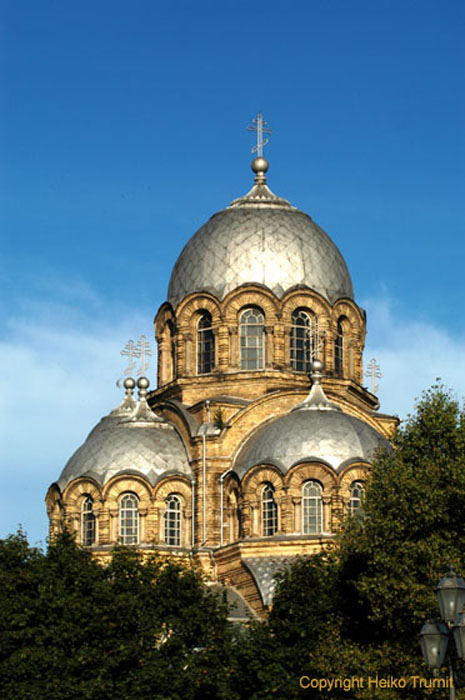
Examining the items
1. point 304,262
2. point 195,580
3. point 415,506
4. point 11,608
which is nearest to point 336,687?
point 415,506

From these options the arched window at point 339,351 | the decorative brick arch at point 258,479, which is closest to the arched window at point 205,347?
the arched window at point 339,351

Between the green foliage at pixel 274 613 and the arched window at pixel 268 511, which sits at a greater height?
the arched window at pixel 268 511

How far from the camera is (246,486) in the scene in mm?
42250

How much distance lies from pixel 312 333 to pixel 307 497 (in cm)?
750

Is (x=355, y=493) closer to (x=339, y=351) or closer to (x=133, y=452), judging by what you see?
(x=133, y=452)

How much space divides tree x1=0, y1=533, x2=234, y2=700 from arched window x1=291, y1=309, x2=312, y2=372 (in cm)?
1229

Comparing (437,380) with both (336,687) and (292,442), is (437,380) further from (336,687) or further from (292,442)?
(292,442)

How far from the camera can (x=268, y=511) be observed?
1652 inches

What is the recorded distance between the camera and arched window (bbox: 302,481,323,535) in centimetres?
4134

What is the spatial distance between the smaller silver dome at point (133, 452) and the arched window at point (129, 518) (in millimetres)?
796

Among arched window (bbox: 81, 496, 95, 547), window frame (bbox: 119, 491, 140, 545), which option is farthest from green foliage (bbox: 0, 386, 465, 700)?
arched window (bbox: 81, 496, 95, 547)

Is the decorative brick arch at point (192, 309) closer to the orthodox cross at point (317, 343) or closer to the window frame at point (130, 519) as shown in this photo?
the orthodox cross at point (317, 343)

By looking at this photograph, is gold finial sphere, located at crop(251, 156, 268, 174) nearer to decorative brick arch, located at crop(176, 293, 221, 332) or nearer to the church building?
the church building

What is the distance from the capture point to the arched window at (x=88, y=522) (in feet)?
145
